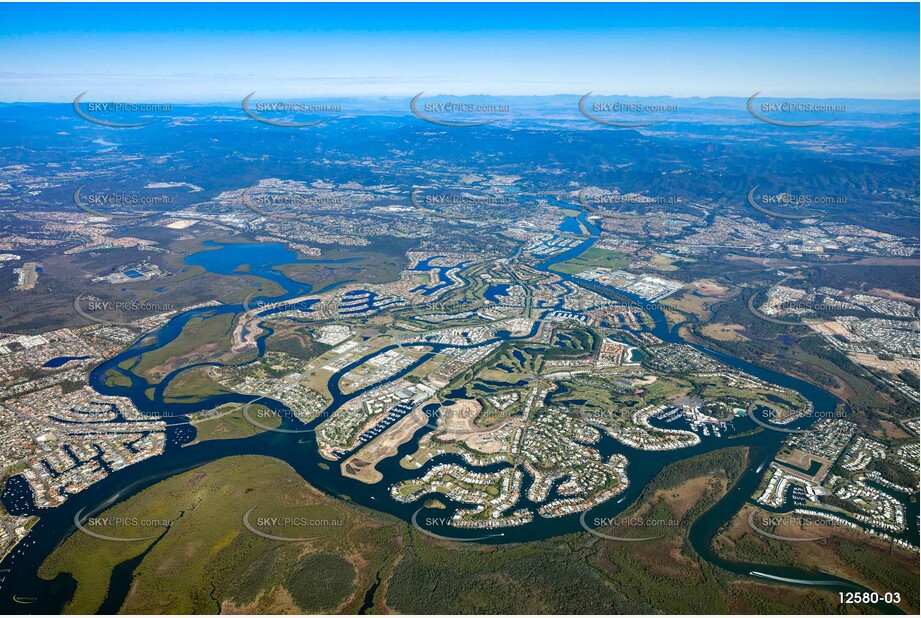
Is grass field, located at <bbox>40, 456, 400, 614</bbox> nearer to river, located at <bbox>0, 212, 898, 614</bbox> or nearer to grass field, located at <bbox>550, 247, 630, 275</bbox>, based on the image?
river, located at <bbox>0, 212, 898, 614</bbox>

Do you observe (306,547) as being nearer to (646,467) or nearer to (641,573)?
(641,573)

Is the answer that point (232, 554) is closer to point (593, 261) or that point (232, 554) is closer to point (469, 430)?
point (469, 430)

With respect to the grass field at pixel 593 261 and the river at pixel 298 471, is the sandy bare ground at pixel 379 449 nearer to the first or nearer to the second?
the river at pixel 298 471

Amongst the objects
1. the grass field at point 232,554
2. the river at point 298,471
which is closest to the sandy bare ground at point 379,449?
the river at point 298,471

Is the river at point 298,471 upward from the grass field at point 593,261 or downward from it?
upward

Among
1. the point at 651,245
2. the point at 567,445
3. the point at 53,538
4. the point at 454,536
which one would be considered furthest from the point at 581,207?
the point at 53,538

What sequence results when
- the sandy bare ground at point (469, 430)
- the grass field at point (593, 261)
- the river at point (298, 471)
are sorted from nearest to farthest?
the river at point (298, 471) → the sandy bare ground at point (469, 430) → the grass field at point (593, 261)

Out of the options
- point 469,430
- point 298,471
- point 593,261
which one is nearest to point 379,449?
point 298,471

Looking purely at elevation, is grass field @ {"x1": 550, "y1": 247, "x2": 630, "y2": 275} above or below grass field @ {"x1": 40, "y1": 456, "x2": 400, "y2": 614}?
below

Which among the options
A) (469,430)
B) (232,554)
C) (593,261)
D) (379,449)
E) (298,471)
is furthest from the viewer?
(593,261)

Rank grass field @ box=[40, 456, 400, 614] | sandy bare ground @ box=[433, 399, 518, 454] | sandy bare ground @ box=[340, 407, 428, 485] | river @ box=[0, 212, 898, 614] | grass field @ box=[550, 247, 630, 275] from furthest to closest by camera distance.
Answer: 1. grass field @ box=[550, 247, 630, 275]
2. sandy bare ground @ box=[433, 399, 518, 454]
3. sandy bare ground @ box=[340, 407, 428, 485]
4. river @ box=[0, 212, 898, 614]
5. grass field @ box=[40, 456, 400, 614]

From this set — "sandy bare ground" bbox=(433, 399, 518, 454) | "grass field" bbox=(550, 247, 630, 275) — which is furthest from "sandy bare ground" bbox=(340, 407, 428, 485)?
"grass field" bbox=(550, 247, 630, 275)

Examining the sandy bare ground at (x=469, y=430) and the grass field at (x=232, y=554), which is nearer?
the grass field at (x=232, y=554)
